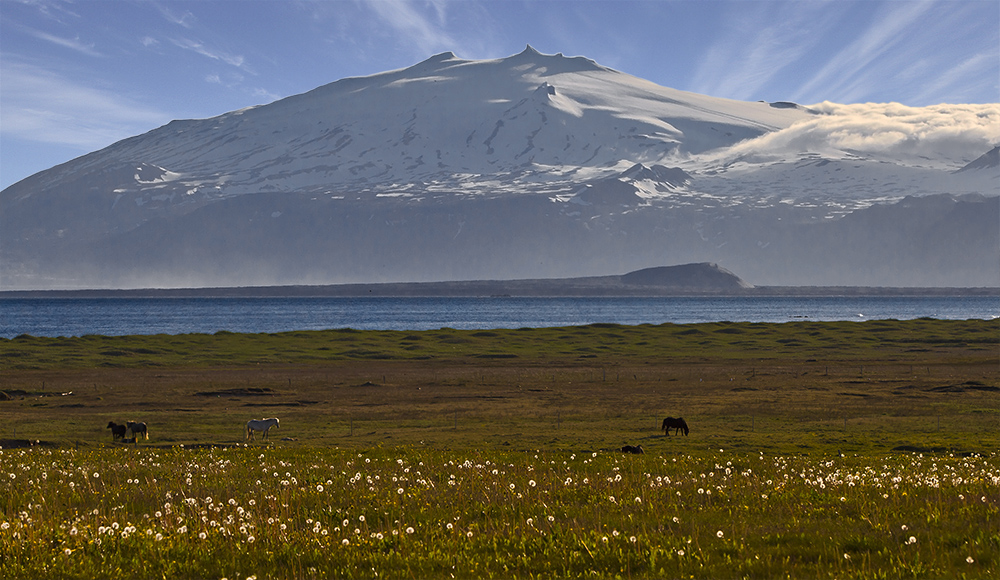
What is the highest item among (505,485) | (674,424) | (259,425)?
(505,485)

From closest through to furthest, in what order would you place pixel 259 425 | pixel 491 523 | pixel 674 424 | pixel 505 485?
1. pixel 491 523
2. pixel 505 485
3. pixel 259 425
4. pixel 674 424

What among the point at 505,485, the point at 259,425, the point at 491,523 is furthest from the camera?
the point at 259,425

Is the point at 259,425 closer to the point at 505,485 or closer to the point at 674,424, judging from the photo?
the point at 674,424

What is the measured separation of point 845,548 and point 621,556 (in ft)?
10.0

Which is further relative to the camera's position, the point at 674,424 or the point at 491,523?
the point at 674,424

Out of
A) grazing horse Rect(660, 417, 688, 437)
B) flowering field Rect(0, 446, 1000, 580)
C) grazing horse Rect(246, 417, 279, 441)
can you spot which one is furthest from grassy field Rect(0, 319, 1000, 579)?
grazing horse Rect(660, 417, 688, 437)

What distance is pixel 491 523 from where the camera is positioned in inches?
482

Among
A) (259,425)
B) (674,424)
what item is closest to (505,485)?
(674,424)

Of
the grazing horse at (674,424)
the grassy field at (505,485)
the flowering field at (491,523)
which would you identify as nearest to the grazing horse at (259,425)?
the grassy field at (505,485)

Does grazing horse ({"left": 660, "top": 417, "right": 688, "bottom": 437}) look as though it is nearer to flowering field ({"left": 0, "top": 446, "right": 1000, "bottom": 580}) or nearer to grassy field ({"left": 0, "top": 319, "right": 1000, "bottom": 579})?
grassy field ({"left": 0, "top": 319, "right": 1000, "bottom": 579})

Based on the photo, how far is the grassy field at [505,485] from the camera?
1016 centimetres

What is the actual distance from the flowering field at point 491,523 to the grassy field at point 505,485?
5cm

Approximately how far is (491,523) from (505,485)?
414 centimetres

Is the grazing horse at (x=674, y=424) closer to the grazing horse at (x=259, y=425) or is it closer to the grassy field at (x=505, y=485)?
the grassy field at (x=505, y=485)
